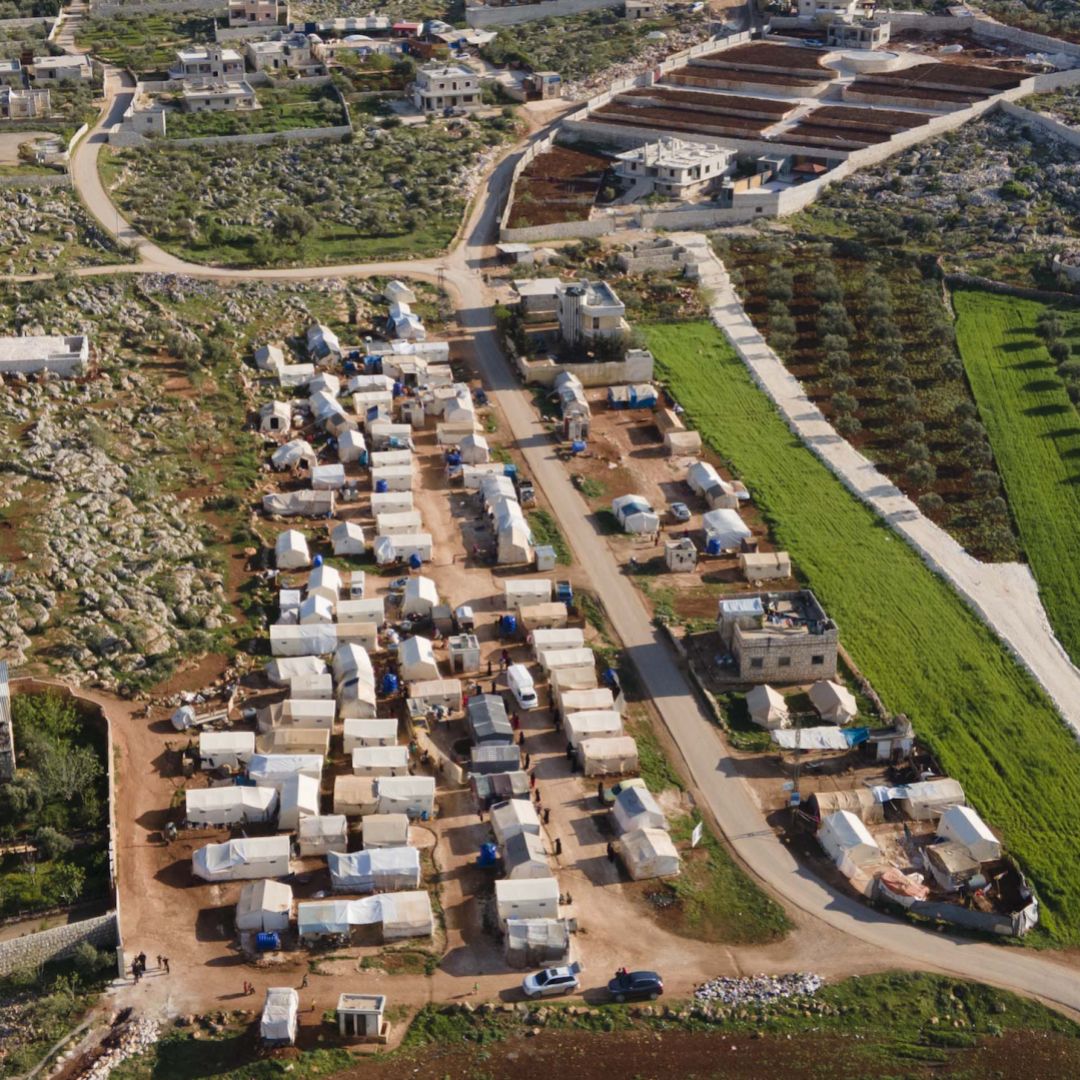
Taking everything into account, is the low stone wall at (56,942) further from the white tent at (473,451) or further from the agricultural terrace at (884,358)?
the agricultural terrace at (884,358)

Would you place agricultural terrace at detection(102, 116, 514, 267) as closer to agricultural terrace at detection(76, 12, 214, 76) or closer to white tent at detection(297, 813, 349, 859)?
agricultural terrace at detection(76, 12, 214, 76)

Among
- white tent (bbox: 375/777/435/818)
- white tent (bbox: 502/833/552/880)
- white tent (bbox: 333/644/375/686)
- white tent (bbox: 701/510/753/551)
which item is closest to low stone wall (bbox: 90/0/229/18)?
white tent (bbox: 701/510/753/551)

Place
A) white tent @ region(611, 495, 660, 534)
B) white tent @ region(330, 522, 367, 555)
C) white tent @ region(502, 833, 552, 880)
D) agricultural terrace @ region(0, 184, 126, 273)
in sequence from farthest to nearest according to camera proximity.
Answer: agricultural terrace @ region(0, 184, 126, 273)
white tent @ region(611, 495, 660, 534)
white tent @ region(330, 522, 367, 555)
white tent @ region(502, 833, 552, 880)

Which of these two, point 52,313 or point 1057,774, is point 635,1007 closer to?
point 1057,774

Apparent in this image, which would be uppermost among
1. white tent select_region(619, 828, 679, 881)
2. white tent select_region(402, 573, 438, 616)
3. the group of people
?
white tent select_region(402, 573, 438, 616)

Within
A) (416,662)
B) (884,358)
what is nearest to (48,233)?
(416,662)
